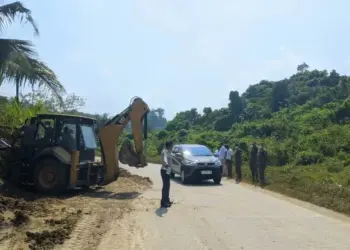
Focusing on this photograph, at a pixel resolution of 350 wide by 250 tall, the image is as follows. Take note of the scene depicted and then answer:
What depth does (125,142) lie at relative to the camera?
1587 centimetres

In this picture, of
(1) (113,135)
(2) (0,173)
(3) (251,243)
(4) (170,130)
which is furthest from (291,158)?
(4) (170,130)

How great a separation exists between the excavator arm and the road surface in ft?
5.46

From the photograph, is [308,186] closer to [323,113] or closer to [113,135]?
[113,135]

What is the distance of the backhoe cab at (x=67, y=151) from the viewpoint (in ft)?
45.4

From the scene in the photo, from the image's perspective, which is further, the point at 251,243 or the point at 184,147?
the point at 184,147

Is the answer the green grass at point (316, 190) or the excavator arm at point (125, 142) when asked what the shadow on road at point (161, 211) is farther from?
the green grass at point (316, 190)

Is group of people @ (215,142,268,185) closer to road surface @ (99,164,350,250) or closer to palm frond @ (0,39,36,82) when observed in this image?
road surface @ (99,164,350,250)

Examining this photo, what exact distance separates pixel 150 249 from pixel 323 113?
135 feet

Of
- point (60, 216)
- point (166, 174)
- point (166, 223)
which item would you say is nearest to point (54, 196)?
point (166, 174)

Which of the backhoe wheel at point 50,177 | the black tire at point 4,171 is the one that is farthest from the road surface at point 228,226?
the black tire at point 4,171

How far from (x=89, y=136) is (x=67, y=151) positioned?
3.88 ft

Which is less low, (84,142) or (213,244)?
(84,142)

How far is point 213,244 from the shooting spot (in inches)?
316

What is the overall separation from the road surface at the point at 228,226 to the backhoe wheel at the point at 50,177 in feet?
8.02
